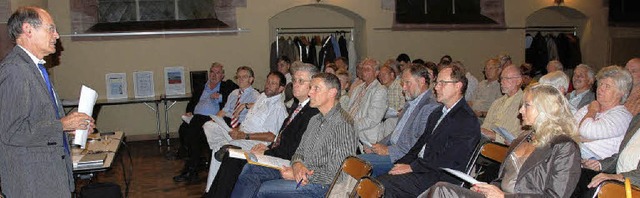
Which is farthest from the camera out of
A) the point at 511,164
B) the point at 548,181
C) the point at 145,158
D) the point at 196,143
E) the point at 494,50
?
the point at 494,50

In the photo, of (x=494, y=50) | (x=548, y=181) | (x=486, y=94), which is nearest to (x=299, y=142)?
(x=548, y=181)

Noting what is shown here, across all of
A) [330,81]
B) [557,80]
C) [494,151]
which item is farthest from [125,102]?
[494,151]

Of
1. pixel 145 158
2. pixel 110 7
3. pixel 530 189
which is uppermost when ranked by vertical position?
pixel 110 7

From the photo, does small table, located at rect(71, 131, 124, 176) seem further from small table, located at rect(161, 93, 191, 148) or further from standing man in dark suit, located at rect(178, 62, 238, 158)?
small table, located at rect(161, 93, 191, 148)

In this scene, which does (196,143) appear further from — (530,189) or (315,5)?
(530,189)

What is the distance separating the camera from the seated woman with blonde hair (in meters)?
2.97

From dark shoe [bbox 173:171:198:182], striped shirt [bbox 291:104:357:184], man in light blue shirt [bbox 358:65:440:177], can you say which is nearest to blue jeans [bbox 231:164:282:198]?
striped shirt [bbox 291:104:357:184]

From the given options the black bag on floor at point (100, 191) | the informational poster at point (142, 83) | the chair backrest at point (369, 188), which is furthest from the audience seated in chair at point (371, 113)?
the informational poster at point (142, 83)

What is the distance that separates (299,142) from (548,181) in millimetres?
1957

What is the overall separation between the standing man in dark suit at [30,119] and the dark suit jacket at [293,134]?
1.71m

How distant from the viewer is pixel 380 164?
4758 millimetres

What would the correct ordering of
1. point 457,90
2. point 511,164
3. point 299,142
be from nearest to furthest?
point 511,164 → point 457,90 → point 299,142

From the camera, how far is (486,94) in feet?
25.1

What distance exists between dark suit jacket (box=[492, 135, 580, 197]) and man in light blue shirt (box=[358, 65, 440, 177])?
4.92 feet
